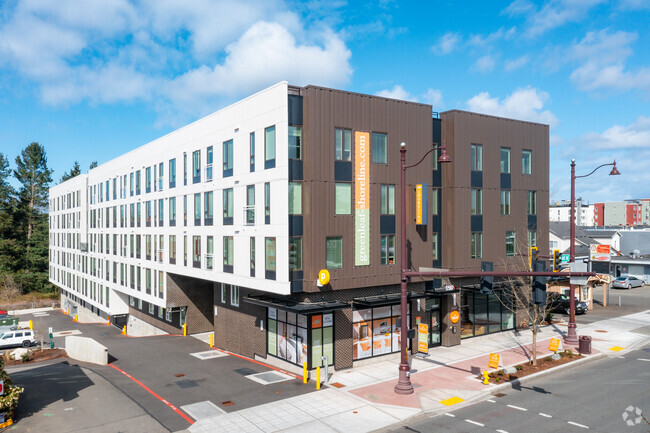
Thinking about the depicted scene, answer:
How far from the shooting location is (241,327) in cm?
3033

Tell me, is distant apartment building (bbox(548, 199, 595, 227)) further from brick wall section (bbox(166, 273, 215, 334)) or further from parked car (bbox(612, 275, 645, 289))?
brick wall section (bbox(166, 273, 215, 334))

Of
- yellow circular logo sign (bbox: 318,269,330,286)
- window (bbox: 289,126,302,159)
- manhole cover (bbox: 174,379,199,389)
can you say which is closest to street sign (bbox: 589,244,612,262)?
yellow circular logo sign (bbox: 318,269,330,286)

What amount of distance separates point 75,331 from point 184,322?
67.6 ft

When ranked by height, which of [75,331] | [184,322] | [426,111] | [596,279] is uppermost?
[426,111]

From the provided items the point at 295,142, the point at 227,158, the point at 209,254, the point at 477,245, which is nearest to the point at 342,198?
the point at 295,142

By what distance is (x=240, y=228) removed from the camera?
28094 mm

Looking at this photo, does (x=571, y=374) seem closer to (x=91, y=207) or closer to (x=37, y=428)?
(x=37, y=428)

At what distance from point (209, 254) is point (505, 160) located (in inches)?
840

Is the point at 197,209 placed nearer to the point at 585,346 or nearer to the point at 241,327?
the point at 241,327

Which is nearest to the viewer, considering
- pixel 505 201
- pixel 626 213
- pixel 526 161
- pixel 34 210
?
pixel 505 201

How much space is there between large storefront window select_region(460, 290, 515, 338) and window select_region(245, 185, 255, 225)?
1483 centimetres

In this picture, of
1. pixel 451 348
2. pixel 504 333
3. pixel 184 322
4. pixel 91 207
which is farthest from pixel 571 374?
pixel 91 207

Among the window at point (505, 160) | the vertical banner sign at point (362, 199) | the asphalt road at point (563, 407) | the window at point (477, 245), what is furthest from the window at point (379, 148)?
the asphalt road at point (563, 407)

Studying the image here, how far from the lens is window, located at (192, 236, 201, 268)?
111ft
